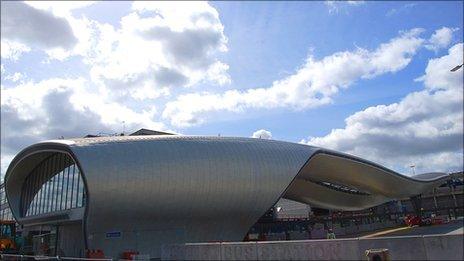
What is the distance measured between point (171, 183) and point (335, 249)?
20996 millimetres

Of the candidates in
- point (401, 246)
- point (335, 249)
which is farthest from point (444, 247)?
point (335, 249)

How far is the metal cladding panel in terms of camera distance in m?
32.8

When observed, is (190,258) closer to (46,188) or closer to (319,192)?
(46,188)

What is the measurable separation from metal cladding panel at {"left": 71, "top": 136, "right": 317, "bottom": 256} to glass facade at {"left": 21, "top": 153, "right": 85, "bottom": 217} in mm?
3514

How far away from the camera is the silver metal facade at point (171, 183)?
3281 centimetres

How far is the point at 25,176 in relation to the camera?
46719 mm

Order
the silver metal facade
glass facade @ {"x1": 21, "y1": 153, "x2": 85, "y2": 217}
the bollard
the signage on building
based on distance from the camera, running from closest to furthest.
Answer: the bollard < the silver metal facade < the signage on building < glass facade @ {"x1": 21, "y1": 153, "x2": 85, "y2": 217}

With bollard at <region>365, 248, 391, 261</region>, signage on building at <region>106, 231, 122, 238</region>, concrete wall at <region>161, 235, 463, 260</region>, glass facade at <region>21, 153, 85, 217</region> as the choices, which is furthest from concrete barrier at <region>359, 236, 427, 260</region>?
glass facade at <region>21, 153, 85, 217</region>

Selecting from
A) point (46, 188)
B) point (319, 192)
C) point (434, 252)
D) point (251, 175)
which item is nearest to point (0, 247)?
point (46, 188)

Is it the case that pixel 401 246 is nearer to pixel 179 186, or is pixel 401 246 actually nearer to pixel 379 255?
pixel 379 255

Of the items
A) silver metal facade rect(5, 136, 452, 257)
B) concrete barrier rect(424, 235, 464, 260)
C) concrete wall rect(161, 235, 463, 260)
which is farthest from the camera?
silver metal facade rect(5, 136, 452, 257)

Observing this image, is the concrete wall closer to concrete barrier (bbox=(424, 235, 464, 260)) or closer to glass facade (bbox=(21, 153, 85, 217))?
concrete barrier (bbox=(424, 235, 464, 260))

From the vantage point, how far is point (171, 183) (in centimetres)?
3450

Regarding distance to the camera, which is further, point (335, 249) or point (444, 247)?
point (335, 249)
